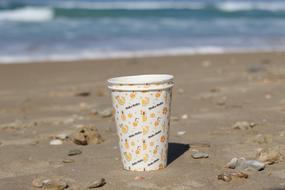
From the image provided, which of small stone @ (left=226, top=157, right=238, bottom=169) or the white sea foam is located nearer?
small stone @ (left=226, top=157, right=238, bottom=169)

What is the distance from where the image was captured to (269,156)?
448 centimetres

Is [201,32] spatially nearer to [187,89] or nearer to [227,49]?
[227,49]

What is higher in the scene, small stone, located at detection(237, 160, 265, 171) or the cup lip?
the cup lip

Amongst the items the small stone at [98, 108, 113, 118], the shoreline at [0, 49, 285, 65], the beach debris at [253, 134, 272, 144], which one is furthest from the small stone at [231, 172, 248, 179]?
the shoreline at [0, 49, 285, 65]

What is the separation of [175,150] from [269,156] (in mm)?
809

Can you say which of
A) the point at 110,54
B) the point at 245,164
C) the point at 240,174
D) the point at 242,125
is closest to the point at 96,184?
the point at 240,174

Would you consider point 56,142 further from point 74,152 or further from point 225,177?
point 225,177

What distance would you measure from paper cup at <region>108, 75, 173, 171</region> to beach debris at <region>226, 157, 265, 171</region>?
0.49 metres

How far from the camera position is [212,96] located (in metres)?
7.64

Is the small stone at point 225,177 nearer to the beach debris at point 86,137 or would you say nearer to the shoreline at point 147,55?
the beach debris at point 86,137

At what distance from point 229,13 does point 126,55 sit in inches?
694

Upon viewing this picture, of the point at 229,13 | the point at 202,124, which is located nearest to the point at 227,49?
the point at 202,124

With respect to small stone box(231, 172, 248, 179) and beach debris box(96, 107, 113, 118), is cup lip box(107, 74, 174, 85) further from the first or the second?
beach debris box(96, 107, 113, 118)

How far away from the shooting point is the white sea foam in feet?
82.4
